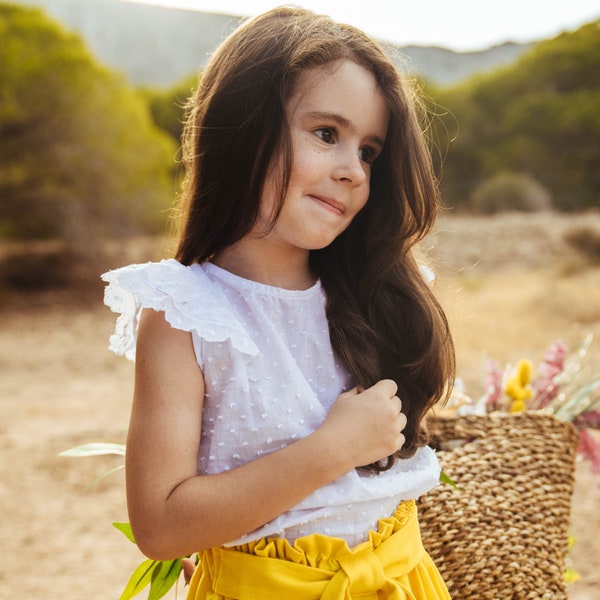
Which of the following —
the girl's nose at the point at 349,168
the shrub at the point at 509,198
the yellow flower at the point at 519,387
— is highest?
the girl's nose at the point at 349,168

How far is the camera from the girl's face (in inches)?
44.3

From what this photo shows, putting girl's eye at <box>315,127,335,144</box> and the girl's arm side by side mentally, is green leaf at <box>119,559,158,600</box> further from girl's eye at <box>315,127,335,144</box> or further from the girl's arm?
girl's eye at <box>315,127,335,144</box>

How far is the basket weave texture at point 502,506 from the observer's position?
4.51 ft

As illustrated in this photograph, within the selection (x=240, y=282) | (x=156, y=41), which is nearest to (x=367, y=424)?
(x=240, y=282)

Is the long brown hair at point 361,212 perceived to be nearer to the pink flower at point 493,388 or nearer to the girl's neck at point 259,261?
the girl's neck at point 259,261

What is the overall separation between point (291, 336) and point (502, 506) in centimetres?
58

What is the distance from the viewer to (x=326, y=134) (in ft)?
3.77

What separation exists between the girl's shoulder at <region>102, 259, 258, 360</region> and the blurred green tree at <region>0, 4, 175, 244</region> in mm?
9025

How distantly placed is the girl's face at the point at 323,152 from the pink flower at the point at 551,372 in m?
0.82

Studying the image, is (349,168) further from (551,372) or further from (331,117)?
(551,372)

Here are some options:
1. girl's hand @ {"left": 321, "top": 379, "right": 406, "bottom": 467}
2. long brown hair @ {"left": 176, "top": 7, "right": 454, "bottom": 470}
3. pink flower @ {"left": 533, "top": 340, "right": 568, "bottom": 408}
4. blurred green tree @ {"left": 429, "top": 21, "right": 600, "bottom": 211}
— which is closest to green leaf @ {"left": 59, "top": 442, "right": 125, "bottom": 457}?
long brown hair @ {"left": 176, "top": 7, "right": 454, "bottom": 470}

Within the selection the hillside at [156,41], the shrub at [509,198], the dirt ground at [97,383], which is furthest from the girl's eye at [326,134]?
the hillside at [156,41]

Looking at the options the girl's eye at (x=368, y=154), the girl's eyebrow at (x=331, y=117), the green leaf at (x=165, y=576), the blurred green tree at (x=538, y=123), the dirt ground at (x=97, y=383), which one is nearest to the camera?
the girl's eyebrow at (x=331, y=117)

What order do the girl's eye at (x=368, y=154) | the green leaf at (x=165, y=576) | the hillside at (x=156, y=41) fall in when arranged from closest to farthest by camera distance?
the girl's eye at (x=368, y=154), the green leaf at (x=165, y=576), the hillside at (x=156, y=41)
